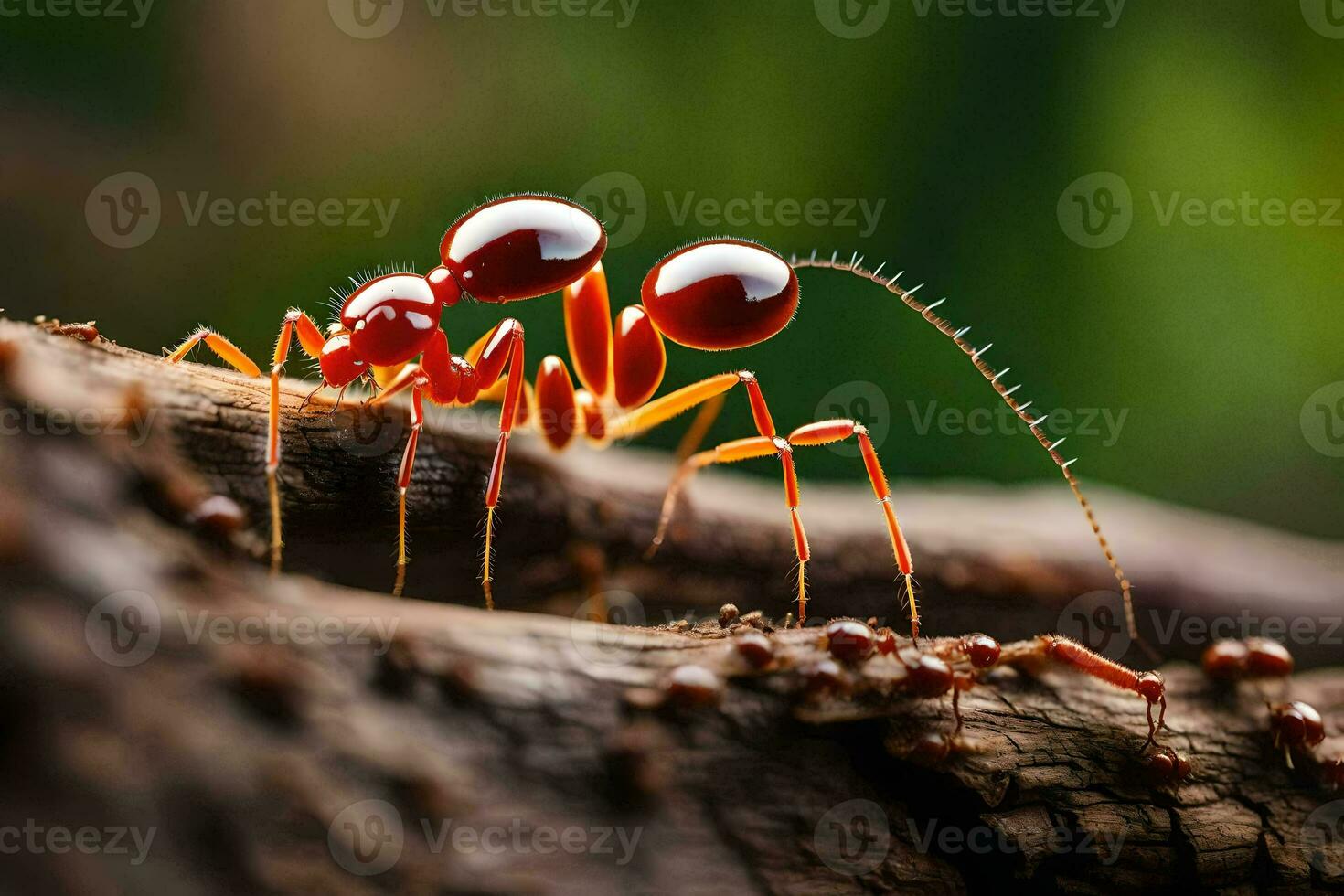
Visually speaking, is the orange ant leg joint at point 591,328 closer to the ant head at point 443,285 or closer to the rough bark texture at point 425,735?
the ant head at point 443,285

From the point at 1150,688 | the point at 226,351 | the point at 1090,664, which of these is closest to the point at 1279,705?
the point at 1150,688

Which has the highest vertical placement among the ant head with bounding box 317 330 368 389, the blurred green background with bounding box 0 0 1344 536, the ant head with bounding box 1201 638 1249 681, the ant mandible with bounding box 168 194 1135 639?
the blurred green background with bounding box 0 0 1344 536

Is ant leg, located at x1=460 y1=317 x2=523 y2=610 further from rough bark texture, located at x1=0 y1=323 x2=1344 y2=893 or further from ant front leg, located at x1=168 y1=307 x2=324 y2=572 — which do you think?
ant front leg, located at x1=168 y1=307 x2=324 y2=572

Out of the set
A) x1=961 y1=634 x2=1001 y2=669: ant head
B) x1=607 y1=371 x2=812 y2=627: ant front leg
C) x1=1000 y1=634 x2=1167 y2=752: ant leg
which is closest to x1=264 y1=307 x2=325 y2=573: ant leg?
x1=607 y1=371 x2=812 y2=627: ant front leg

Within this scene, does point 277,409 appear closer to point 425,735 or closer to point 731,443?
point 425,735

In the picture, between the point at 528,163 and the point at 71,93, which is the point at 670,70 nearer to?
→ the point at 528,163

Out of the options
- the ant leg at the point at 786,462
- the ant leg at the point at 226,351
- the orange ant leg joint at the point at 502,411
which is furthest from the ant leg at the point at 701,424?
the ant leg at the point at 226,351
